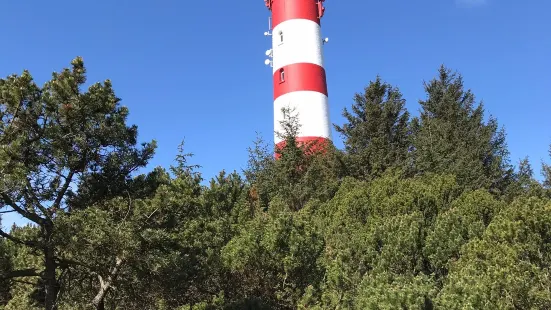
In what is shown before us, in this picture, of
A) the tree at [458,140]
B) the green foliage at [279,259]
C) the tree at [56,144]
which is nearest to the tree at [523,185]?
the tree at [458,140]

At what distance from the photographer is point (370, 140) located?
21.0 metres

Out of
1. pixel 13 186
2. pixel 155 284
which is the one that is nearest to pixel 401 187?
pixel 155 284

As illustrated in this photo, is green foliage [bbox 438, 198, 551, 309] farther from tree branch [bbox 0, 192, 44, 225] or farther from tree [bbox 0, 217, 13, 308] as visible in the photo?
tree [bbox 0, 217, 13, 308]

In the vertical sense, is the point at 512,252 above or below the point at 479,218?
below

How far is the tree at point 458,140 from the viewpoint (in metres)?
18.2

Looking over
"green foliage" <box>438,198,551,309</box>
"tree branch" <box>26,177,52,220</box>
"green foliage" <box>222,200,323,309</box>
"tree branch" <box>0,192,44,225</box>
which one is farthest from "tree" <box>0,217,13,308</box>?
"green foliage" <box>438,198,551,309</box>

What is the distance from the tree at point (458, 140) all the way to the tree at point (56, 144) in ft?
41.7

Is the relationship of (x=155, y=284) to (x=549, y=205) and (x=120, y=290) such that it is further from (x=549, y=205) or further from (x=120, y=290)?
(x=549, y=205)

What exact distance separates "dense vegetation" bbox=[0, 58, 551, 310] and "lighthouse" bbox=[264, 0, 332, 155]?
9.26 meters

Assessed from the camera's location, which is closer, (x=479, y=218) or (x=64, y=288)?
(x=64, y=288)

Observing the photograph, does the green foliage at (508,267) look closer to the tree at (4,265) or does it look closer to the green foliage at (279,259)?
the green foliage at (279,259)

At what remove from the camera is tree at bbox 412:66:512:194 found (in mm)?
18203

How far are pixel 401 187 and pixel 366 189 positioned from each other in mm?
1157

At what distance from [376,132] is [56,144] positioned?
51.4 feet
